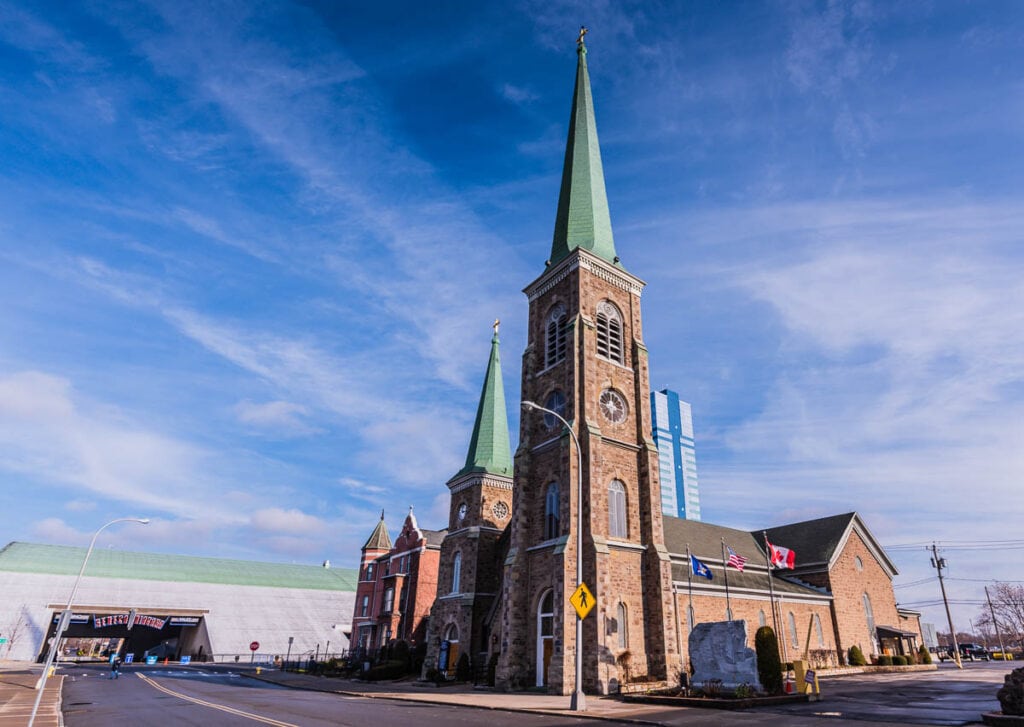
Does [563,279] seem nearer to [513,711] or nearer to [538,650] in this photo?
[538,650]

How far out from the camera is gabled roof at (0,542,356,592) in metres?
68.8

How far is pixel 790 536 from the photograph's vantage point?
48.8 meters

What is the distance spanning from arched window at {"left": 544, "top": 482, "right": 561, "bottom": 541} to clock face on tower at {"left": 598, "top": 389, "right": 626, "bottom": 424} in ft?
15.2

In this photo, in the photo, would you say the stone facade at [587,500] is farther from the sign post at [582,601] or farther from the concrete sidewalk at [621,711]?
the sign post at [582,601]

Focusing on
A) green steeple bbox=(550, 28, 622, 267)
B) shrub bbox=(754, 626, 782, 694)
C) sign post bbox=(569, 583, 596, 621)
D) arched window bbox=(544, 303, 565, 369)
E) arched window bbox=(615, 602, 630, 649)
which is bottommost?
shrub bbox=(754, 626, 782, 694)

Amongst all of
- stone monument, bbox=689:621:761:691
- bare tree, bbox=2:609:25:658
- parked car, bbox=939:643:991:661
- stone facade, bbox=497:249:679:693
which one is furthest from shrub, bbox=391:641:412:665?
parked car, bbox=939:643:991:661

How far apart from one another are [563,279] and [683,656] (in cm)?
2099

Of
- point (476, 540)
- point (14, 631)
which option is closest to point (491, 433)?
point (476, 540)

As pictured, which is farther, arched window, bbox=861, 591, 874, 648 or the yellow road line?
arched window, bbox=861, 591, 874, 648

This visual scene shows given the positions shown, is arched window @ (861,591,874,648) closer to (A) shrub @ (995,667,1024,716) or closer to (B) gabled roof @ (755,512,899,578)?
(B) gabled roof @ (755,512,899,578)

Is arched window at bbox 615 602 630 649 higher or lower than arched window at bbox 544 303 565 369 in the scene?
lower

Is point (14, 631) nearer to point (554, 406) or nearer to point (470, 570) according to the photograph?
point (470, 570)

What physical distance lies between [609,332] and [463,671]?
2137 cm

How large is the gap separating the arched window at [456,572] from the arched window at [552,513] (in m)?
13.3
